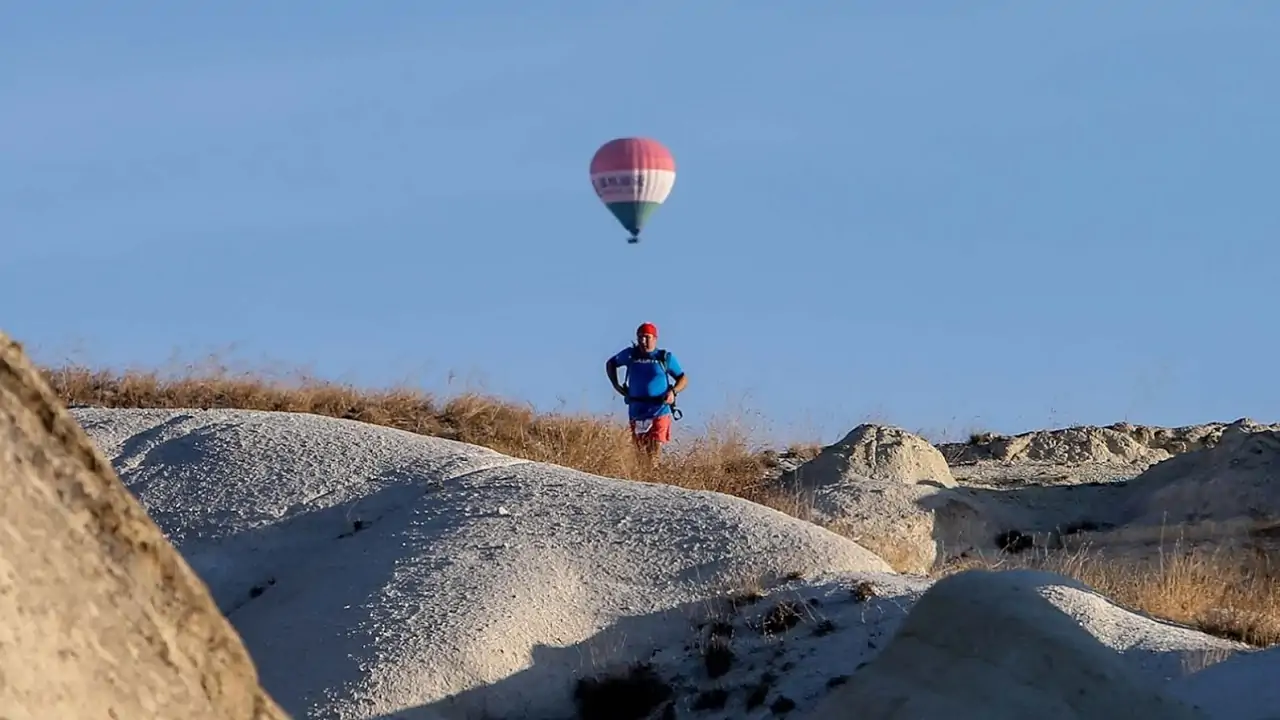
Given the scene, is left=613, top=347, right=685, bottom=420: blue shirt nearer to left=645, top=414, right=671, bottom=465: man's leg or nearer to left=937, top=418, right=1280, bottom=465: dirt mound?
left=645, top=414, right=671, bottom=465: man's leg

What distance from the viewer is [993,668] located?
7.01 metres

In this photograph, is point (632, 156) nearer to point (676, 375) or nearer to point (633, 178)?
point (633, 178)

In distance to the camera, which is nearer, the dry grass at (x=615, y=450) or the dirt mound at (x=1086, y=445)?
the dry grass at (x=615, y=450)

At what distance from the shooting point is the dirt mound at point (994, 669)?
22.6ft

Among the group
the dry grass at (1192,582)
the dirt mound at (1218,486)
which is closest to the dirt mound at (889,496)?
the dry grass at (1192,582)

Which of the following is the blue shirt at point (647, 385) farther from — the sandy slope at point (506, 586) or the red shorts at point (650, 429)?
the sandy slope at point (506, 586)

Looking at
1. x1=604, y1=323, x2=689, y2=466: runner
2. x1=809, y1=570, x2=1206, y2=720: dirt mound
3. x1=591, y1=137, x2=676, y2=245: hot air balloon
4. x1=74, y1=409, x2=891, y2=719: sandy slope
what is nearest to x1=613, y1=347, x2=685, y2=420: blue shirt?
x1=604, y1=323, x2=689, y2=466: runner

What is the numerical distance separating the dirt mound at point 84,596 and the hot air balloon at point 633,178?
25.2m

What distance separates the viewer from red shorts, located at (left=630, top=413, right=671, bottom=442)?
15.9 meters

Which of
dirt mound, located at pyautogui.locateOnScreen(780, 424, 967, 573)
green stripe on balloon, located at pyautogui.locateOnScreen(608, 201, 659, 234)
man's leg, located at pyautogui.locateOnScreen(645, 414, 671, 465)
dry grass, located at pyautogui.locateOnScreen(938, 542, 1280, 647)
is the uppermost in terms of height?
green stripe on balloon, located at pyautogui.locateOnScreen(608, 201, 659, 234)

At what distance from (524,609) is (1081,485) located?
8.10 m

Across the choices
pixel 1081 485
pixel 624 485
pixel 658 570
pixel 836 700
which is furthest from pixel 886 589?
pixel 1081 485

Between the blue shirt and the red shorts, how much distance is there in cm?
3

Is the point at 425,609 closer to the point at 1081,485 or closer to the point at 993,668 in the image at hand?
the point at 993,668
